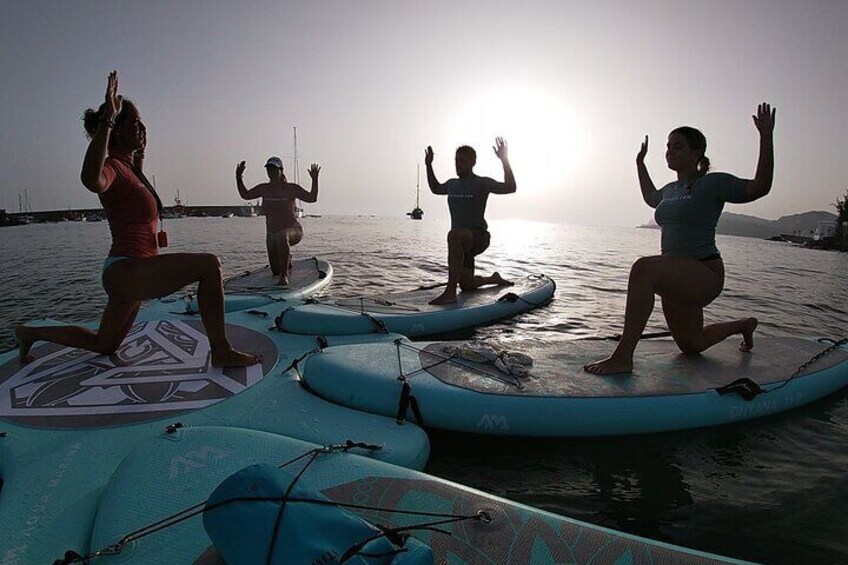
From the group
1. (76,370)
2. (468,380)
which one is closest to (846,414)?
(468,380)

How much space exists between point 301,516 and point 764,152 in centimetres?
451

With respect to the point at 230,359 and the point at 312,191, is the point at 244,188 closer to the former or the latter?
the point at 312,191

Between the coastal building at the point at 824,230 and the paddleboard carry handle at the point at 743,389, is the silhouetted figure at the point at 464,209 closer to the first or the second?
the paddleboard carry handle at the point at 743,389

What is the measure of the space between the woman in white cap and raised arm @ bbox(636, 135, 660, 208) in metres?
6.77

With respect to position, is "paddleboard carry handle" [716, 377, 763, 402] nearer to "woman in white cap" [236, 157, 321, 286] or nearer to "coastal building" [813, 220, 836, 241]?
"woman in white cap" [236, 157, 321, 286]

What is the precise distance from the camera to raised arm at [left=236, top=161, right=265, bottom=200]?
9586 millimetres

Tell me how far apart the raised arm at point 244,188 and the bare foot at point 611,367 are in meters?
7.96

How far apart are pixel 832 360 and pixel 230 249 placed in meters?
27.0

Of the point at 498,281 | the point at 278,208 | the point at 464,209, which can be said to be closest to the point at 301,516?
the point at 464,209

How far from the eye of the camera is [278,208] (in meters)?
10.4

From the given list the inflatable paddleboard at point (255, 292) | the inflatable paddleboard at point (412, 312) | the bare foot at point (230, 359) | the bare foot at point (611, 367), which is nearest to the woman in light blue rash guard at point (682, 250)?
the bare foot at point (611, 367)

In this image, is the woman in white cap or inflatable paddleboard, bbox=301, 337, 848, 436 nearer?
inflatable paddleboard, bbox=301, 337, 848, 436

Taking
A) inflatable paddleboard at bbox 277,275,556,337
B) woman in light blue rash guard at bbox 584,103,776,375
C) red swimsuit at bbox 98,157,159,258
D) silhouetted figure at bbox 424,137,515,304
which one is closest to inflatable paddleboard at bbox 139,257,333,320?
inflatable paddleboard at bbox 277,275,556,337

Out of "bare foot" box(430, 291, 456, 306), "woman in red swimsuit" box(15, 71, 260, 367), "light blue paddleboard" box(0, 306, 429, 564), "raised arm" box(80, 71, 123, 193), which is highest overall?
"raised arm" box(80, 71, 123, 193)
